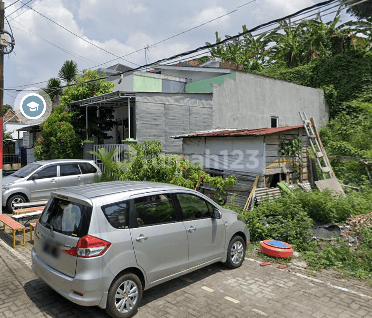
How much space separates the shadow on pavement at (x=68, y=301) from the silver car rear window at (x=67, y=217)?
3.77 ft

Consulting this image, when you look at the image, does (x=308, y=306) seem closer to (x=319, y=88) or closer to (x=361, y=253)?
(x=361, y=253)

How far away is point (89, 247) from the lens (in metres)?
3.85

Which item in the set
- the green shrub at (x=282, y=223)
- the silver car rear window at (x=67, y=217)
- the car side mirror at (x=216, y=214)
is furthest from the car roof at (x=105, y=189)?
the green shrub at (x=282, y=223)

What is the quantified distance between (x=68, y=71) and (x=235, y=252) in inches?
842

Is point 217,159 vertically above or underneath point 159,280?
above

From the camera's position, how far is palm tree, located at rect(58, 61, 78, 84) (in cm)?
2305

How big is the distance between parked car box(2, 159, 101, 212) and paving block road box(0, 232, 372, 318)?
4670 millimetres

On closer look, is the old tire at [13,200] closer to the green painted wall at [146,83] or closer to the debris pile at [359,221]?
the debris pile at [359,221]

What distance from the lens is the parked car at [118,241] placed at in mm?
3896

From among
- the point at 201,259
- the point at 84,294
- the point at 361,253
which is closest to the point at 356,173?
the point at 361,253

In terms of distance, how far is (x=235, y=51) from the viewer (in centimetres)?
3244

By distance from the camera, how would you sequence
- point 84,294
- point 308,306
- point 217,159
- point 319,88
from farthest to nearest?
point 319,88
point 217,159
point 308,306
point 84,294

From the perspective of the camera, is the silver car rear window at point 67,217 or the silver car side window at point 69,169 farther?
the silver car side window at point 69,169

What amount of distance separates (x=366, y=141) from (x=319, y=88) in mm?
8618
